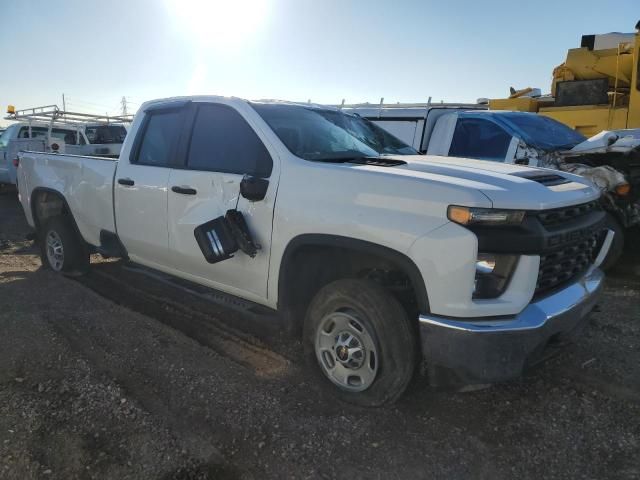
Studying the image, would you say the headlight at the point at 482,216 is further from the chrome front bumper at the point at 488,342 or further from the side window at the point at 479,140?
the side window at the point at 479,140

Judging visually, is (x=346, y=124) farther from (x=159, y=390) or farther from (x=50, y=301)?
(x=50, y=301)

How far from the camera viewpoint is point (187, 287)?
4.41 metres

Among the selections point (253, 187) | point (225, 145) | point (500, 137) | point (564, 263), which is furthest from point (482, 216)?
point (500, 137)

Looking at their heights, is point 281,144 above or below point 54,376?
above

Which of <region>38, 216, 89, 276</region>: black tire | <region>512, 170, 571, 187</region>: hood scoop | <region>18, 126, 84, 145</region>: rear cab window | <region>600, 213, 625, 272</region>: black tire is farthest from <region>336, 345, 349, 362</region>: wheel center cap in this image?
<region>18, 126, 84, 145</region>: rear cab window

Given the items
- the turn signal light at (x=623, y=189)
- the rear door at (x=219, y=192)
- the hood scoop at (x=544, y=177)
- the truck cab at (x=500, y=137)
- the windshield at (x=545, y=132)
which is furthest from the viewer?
the windshield at (x=545, y=132)

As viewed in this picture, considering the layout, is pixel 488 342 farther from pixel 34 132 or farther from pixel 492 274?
pixel 34 132

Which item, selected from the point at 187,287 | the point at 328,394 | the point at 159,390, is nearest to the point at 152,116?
the point at 187,287

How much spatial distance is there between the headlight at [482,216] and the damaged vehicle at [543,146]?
357 cm

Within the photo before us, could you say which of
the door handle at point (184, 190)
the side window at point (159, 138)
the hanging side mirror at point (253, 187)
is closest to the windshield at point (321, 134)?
the hanging side mirror at point (253, 187)

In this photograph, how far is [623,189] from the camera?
18.5 ft

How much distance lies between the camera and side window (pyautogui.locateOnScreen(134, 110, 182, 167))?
425 centimetres

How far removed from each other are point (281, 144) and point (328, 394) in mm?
1664

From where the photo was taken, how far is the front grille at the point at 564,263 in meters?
2.78
